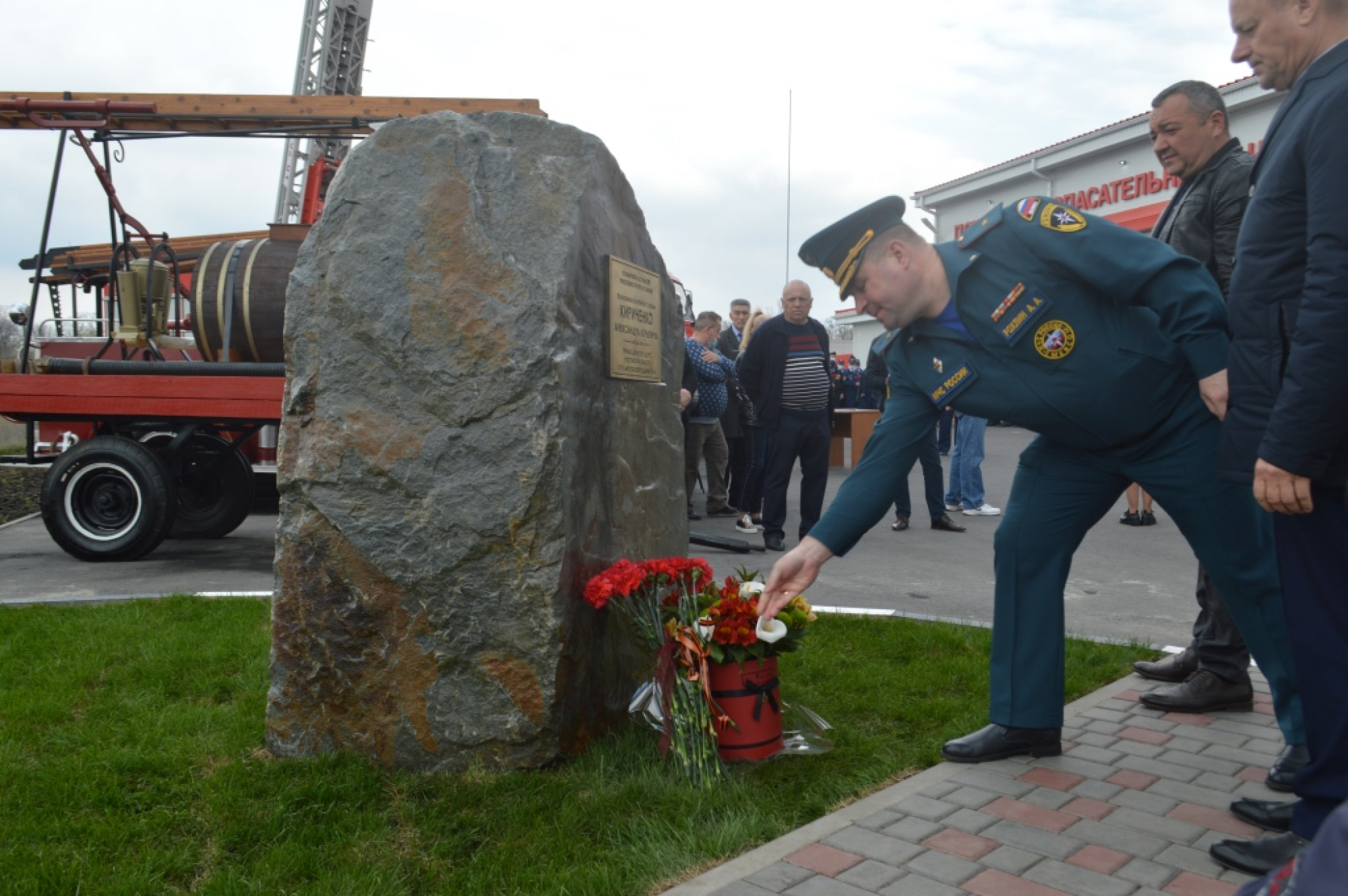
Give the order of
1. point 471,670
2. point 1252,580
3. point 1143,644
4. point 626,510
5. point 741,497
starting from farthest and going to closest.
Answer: point 741,497 → point 1143,644 → point 626,510 → point 471,670 → point 1252,580

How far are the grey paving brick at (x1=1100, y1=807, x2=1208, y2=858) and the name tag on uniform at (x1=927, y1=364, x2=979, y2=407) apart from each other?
48.9 inches

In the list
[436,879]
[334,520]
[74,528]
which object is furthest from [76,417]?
[436,879]

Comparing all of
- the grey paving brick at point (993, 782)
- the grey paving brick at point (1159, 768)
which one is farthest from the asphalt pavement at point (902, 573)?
the grey paving brick at point (993, 782)

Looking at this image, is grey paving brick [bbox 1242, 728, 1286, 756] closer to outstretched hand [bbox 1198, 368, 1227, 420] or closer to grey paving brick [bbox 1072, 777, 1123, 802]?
grey paving brick [bbox 1072, 777, 1123, 802]

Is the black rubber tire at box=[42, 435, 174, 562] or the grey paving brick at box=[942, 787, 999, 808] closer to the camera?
the grey paving brick at box=[942, 787, 999, 808]

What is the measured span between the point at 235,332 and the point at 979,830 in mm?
6608

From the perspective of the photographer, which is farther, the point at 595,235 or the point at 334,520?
the point at 595,235

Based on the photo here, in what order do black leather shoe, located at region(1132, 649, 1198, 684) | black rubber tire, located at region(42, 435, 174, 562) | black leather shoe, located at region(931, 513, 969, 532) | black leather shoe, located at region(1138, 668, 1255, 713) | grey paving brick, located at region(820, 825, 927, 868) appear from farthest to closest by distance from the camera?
black leather shoe, located at region(931, 513, 969, 532)
black rubber tire, located at region(42, 435, 174, 562)
black leather shoe, located at region(1132, 649, 1198, 684)
black leather shoe, located at region(1138, 668, 1255, 713)
grey paving brick, located at region(820, 825, 927, 868)

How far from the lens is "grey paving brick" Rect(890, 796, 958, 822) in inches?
115

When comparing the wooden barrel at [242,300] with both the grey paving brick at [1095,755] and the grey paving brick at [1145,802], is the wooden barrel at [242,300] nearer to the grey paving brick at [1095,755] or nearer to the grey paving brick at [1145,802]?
the grey paving brick at [1095,755]

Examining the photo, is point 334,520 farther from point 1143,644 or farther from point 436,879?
point 1143,644

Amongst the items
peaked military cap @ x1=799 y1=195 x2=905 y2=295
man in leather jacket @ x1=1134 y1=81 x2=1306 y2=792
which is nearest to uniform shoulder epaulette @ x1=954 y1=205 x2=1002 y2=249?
peaked military cap @ x1=799 y1=195 x2=905 y2=295

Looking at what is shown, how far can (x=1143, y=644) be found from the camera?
16.2ft

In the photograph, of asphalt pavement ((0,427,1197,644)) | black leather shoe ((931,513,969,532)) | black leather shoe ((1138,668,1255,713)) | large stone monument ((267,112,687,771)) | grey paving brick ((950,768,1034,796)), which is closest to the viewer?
grey paving brick ((950,768,1034,796))
